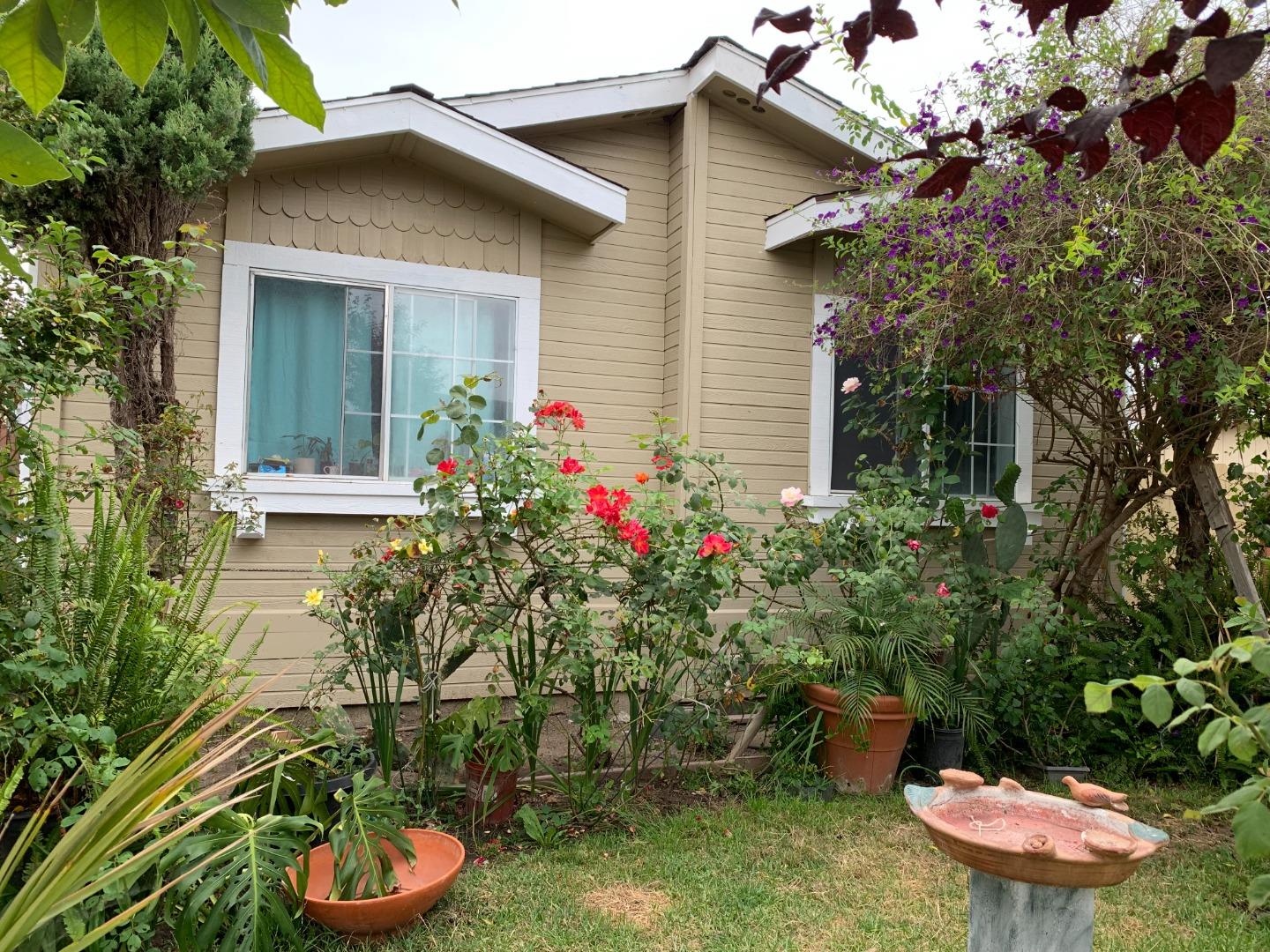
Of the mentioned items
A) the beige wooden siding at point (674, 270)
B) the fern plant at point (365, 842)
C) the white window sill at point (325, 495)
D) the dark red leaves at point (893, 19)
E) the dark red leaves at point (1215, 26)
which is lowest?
the fern plant at point (365, 842)

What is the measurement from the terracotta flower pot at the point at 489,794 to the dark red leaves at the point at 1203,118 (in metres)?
3.73

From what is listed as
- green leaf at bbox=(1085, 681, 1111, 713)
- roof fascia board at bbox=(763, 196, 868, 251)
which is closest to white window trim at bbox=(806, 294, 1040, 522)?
roof fascia board at bbox=(763, 196, 868, 251)

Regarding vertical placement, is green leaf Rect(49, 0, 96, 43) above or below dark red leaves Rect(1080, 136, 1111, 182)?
above

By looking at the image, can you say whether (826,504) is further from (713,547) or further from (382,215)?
(382,215)

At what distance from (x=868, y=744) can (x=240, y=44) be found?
4.65 metres

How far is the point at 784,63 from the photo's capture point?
1360mm

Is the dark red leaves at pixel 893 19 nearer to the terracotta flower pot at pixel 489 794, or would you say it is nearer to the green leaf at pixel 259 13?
the green leaf at pixel 259 13

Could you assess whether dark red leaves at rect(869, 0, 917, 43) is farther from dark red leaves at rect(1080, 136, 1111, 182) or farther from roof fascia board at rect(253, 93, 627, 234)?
roof fascia board at rect(253, 93, 627, 234)

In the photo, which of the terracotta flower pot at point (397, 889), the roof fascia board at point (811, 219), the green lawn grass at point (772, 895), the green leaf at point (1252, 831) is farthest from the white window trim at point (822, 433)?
the green leaf at point (1252, 831)

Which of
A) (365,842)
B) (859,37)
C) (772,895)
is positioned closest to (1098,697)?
(859,37)

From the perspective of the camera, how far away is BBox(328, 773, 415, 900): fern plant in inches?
126

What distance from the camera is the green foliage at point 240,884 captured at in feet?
9.20

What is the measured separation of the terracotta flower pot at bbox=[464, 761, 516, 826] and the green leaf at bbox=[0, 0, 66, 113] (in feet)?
11.9

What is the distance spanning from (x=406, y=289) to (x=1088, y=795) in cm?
469
